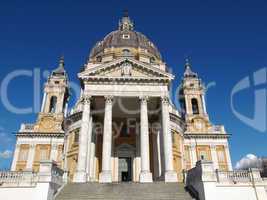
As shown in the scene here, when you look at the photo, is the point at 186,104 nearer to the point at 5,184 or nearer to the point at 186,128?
the point at 186,128

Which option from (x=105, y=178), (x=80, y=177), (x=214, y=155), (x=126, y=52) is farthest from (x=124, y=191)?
(x=126, y=52)

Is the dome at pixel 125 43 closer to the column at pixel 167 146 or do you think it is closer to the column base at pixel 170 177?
the column at pixel 167 146

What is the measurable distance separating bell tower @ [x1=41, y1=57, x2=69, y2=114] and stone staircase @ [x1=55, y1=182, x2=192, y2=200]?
1032 inches

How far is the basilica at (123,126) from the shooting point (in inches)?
942

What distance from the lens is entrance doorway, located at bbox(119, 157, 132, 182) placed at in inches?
1147

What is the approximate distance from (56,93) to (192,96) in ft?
81.4

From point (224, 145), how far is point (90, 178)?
76.2ft

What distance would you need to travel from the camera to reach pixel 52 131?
39156mm

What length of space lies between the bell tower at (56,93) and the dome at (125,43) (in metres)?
7.07

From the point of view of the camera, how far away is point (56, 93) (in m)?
44.9

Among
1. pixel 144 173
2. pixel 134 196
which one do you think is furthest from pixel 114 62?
pixel 134 196

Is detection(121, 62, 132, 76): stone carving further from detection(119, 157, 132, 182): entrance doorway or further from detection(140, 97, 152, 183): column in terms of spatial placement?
detection(119, 157, 132, 182): entrance doorway

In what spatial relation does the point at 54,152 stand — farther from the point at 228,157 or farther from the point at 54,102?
the point at 228,157

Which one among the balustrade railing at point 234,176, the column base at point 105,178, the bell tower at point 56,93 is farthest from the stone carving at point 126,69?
the bell tower at point 56,93
